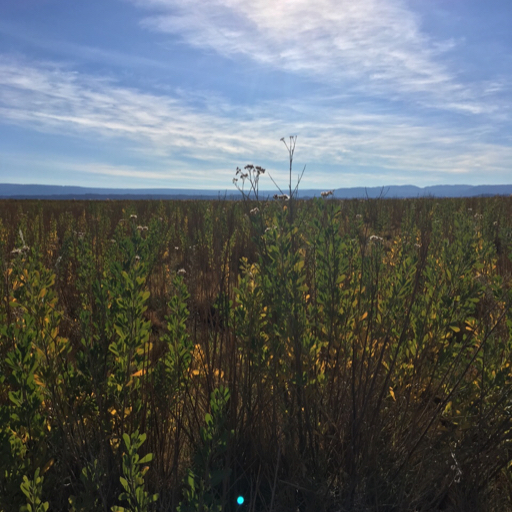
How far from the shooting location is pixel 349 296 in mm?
1889

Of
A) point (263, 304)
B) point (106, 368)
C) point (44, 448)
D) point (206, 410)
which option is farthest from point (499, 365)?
point (44, 448)

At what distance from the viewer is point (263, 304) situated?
6.13 feet

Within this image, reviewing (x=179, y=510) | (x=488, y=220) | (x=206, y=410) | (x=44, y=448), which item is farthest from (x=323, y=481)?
(x=488, y=220)

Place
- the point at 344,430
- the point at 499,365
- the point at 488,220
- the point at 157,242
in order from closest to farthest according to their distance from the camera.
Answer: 1. the point at 344,430
2. the point at 499,365
3. the point at 157,242
4. the point at 488,220

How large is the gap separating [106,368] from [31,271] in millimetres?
485

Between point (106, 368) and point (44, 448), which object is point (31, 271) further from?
point (44, 448)

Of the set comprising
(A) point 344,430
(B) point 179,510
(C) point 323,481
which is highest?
(B) point 179,510

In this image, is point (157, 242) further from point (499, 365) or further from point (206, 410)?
point (499, 365)

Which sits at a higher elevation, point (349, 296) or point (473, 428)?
point (349, 296)

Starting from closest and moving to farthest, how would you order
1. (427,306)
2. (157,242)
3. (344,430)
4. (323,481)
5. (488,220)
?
(323,481)
(344,430)
(427,306)
(157,242)
(488,220)

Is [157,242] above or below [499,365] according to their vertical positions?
above

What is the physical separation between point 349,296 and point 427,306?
1.31ft

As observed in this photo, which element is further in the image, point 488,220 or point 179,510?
point 488,220

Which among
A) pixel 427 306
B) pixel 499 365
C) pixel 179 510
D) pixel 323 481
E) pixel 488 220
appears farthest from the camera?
pixel 488 220
